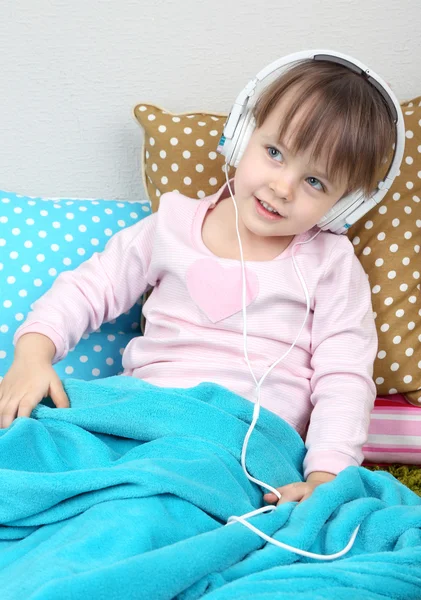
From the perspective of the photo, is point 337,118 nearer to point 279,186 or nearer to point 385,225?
point 279,186

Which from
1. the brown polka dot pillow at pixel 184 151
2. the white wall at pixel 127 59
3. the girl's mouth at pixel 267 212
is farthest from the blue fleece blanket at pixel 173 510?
the white wall at pixel 127 59

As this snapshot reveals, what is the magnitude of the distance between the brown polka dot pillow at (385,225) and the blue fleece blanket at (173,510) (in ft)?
1.03

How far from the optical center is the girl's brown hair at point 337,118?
1.11 metres

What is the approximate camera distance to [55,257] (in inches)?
54.1

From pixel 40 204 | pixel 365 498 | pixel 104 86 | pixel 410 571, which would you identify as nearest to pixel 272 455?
pixel 365 498

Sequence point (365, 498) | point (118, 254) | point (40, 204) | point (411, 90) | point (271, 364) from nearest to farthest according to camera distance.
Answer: point (365, 498)
point (271, 364)
point (118, 254)
point (40, 204)
point (411, 90)

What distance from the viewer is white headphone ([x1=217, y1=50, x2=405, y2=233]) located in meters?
1.12

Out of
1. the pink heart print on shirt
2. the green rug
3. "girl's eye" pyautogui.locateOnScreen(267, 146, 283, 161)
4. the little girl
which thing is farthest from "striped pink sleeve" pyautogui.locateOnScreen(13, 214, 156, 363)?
the green rug

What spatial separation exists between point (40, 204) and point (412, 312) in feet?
2.31

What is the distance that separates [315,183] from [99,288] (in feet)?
1.28

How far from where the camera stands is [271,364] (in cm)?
118

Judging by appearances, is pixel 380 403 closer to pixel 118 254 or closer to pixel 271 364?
pixel 271 364

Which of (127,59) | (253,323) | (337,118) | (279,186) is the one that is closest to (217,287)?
(253,323)

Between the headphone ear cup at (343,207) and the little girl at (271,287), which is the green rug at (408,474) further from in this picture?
the headphone ear cup at (343,207)
